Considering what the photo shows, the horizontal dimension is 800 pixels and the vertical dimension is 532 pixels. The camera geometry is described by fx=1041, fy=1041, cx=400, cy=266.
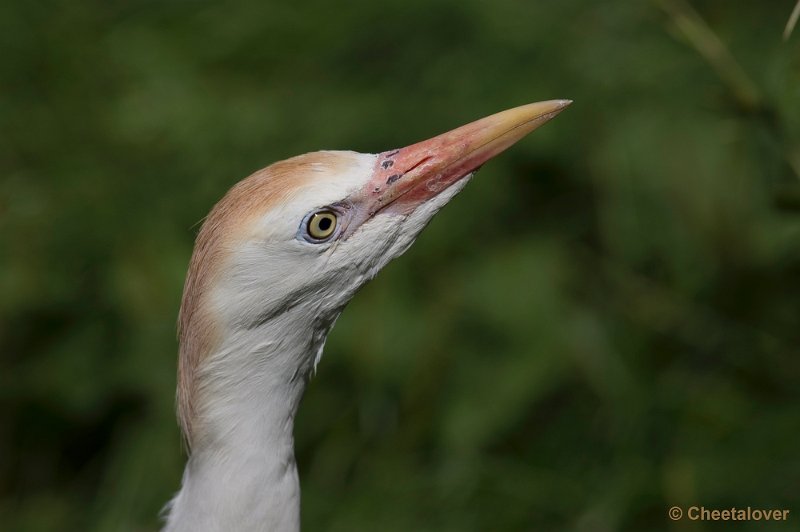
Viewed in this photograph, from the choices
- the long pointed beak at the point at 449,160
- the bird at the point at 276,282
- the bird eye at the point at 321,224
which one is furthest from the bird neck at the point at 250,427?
the long pointed beak at the point at 449,160

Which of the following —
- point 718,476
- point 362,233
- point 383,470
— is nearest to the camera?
point 362,233

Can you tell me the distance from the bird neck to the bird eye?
18 cm

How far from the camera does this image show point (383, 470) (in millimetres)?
3773

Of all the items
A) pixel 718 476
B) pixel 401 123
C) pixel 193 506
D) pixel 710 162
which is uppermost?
pixel 401 123

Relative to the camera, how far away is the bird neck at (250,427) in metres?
2.18

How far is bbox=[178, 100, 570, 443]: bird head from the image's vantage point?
213cm

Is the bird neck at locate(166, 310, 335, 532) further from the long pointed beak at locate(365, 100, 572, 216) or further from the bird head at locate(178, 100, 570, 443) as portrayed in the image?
the long pointed beak at locate(365, 100, 572, 216)

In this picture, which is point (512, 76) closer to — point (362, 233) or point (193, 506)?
point (362, 233)

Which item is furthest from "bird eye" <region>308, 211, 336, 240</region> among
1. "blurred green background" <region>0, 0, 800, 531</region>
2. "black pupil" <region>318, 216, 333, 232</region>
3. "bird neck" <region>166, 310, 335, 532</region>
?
"blurred green background" <region>0, 0, 800, 531</region>

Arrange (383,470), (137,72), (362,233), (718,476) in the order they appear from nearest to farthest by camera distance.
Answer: (362,233), (718,476), (383,470), (137,72)

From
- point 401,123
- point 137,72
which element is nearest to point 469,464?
point 401,123

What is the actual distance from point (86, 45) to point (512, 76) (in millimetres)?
1778

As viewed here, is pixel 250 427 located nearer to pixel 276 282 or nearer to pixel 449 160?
pixel 276 282

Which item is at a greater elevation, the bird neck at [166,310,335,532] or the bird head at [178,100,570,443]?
the bird head at [178,100,570,443]
